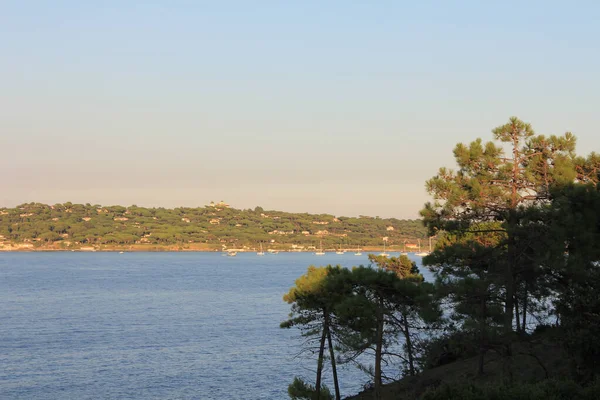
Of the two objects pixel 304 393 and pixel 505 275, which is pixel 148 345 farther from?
pixel 505 275

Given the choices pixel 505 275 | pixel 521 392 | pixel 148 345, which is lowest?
pixel 148 345

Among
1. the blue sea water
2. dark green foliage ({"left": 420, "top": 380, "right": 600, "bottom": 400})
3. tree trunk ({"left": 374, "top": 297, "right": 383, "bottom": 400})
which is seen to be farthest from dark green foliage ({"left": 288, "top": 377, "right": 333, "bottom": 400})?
dark green foliage ({"left": 420, "top": 380, "right": 600, "bottom": 400})

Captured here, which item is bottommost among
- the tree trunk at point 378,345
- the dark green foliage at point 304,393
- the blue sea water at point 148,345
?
the blue sea water at point 148,345

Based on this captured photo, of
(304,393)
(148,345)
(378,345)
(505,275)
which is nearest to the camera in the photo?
(505,275)

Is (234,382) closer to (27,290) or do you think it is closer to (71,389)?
(71,389)

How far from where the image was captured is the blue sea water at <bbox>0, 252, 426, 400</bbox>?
44.4 metres

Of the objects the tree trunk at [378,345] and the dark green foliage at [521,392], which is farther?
the tree trunk at [378,345]

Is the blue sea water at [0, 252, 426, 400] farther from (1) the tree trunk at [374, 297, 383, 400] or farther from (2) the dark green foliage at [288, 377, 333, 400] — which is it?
(1) the tree trunk at [374, 297, 383, 400]

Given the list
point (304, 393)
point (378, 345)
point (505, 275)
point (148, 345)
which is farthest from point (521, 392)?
point (148, 345)

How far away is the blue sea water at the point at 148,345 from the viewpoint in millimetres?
44406

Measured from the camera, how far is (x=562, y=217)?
2173cm

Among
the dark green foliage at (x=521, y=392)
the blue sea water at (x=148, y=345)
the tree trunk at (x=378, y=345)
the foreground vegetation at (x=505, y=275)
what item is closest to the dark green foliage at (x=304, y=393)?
the foreground vegetation at (x=505, y=275)

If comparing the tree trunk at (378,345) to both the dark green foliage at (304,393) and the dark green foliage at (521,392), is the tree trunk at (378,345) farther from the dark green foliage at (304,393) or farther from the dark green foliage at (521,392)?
the dark green foliage at (521,392)

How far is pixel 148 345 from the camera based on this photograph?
202 feet
